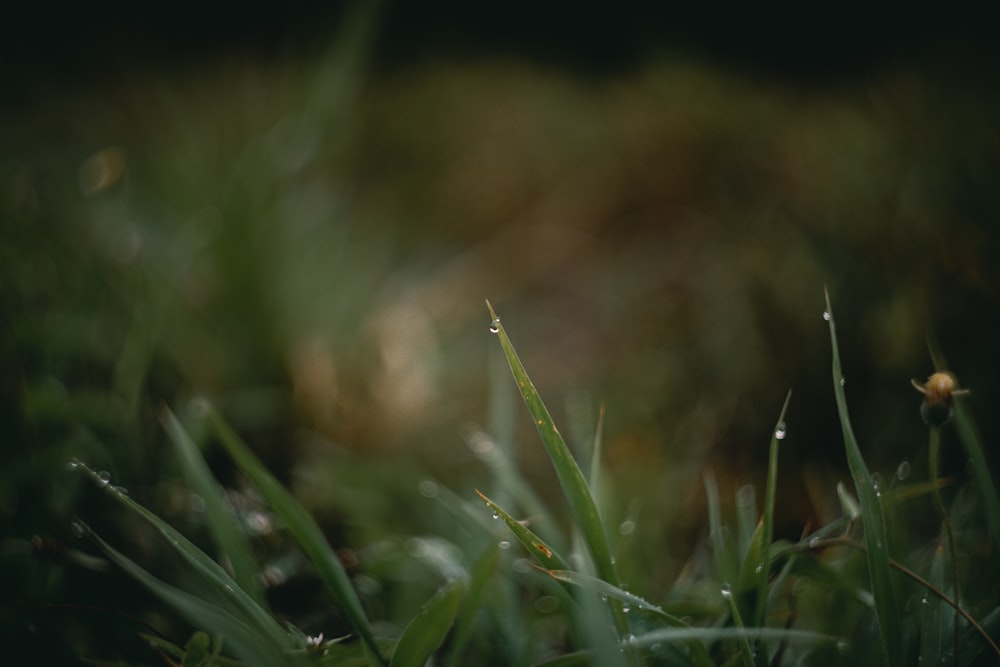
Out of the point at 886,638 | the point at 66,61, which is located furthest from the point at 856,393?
the point at 66,61

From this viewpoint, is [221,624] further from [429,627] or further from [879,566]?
[879,566]

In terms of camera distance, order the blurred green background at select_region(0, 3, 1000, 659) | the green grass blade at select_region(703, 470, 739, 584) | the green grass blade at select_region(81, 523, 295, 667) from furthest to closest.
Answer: the blurred green background at select_region(0, 3, 1000, 659) → the green grass blade at select_region(703, 470, 739, 584) → the green grass blade at select_region(81, 523, 295, 667)

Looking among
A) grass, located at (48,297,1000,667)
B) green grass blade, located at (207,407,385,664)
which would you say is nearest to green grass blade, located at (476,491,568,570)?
grass, located at (48,297,1000,667)

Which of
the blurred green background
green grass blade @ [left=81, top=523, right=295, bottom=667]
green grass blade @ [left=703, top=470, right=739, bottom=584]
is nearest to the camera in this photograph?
green grass blade @ [left=81, top=523, right=295, bottom=667]

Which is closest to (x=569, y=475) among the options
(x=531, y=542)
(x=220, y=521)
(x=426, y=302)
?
(x=531, y=542)

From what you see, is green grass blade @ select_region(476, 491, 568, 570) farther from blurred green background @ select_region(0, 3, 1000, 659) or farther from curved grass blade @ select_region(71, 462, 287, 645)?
blurred green background @ select_region(0, 3, 1000, 659)

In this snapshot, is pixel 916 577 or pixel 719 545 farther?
pixel 719 545

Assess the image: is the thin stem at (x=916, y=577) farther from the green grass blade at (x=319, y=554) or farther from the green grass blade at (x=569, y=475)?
the green grass blade at (x=319, y=554)
